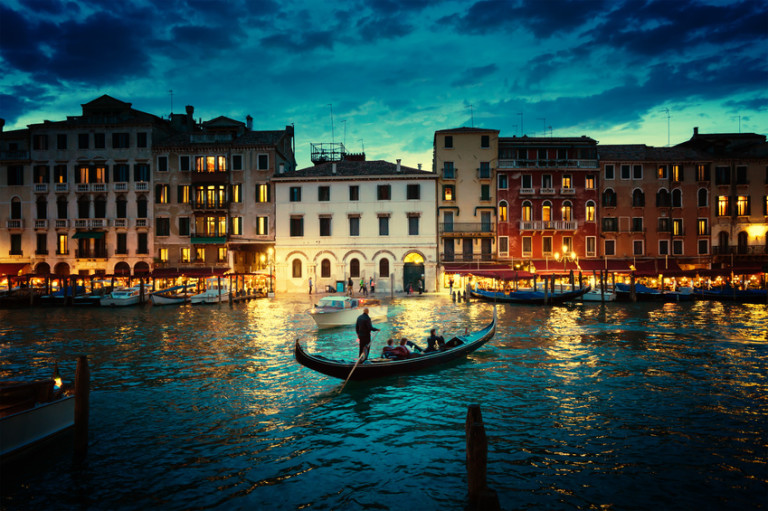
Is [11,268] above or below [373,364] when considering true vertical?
above

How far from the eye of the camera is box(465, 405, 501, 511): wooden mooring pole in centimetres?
618

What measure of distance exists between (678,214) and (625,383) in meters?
35.3

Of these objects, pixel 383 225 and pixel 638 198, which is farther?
pixel 638 198

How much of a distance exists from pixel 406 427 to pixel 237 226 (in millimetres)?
33644

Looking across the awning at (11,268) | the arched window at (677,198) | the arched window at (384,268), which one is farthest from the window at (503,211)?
the awning at (11,268)

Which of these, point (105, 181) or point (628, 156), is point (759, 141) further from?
point (105, 181)

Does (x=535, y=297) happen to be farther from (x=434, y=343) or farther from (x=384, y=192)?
(x=434, y=343)

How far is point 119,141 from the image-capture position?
41.2 meters

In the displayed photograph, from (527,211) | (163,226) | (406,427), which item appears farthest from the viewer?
(527,211)

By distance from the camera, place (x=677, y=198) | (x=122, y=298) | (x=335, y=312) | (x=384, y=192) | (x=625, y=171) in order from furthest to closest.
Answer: (x=677, y=198), (x=625, y=171), (x=384, y=192), (x=122, y=298), (x=335, y=312)

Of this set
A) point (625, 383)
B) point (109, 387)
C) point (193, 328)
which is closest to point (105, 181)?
point (193, 328)

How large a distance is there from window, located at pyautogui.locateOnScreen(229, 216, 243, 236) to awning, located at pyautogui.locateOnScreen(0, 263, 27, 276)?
17537 mm

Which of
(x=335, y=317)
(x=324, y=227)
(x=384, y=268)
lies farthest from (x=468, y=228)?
(x=335, y=317)

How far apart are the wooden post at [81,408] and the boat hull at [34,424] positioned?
76 centimetres
